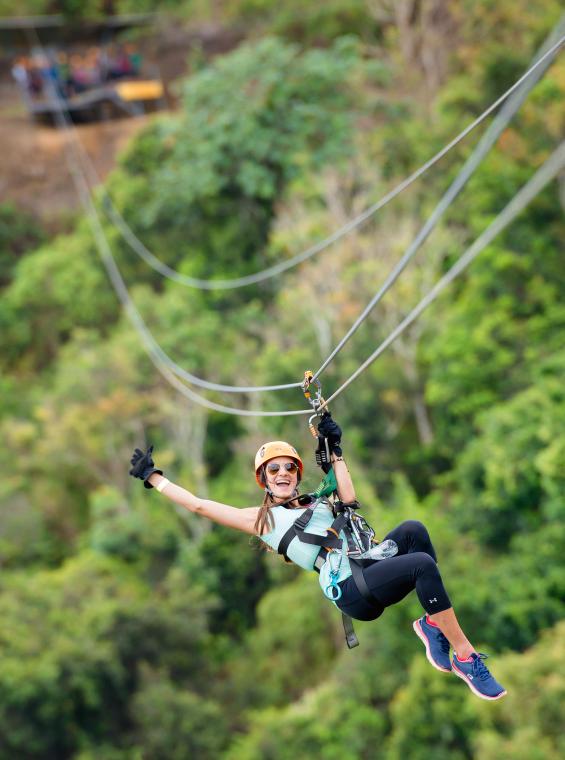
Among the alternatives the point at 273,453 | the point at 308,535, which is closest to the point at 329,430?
the point at 273,453

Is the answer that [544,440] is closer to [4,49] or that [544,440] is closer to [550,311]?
[550,311]

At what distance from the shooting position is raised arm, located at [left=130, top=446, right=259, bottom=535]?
548 cm

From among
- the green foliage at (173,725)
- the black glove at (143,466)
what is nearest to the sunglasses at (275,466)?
the black glove at (143,466)

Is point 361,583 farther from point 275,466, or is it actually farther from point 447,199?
point 447,199

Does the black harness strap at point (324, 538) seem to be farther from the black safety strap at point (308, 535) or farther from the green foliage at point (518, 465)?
the green foliage at point (518, 465)

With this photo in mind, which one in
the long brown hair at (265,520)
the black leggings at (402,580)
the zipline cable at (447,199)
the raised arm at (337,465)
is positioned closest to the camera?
the black leggings at (402,580)

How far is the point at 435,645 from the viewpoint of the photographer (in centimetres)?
564

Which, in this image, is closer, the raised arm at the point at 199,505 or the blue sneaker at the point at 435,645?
the raised arm at the point at 199,505

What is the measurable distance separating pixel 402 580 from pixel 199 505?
1.00 metres

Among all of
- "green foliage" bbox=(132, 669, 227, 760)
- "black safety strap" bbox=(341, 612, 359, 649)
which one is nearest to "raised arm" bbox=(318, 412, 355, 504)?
"black safety strap" bbox=(341, 612, 359, 649)

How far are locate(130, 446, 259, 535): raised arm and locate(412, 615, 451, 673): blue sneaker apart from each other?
38.5 inches

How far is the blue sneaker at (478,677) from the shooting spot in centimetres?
539

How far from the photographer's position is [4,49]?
32.5 metres

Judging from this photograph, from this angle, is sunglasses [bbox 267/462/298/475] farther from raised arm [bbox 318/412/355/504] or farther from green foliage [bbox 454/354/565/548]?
green foliage [bbox 454/354/565/548]
